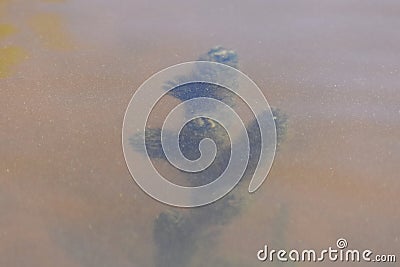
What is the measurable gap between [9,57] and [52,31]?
194 mm

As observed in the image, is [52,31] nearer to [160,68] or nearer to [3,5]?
[3,5]

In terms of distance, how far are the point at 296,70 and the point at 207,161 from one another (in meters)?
0.51

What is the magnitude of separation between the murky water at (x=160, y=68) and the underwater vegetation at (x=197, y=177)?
0.03 metres

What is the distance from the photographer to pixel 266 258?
1368mm

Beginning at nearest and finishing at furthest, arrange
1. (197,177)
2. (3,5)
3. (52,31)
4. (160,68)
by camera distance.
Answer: (197,177)
(160,68)
(52,31)
(3,5)

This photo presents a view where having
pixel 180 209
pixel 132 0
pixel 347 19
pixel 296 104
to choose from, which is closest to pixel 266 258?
pixel 180 209

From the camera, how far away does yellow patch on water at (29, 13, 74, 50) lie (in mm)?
1891

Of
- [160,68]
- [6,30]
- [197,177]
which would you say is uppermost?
[6,30]

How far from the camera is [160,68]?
5.86 feet

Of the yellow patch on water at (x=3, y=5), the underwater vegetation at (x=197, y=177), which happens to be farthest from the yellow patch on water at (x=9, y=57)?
the underwater vegetation at (x=197, y=177)

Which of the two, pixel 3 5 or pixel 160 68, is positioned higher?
pixel 3 5

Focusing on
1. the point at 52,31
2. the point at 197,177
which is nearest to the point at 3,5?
the point at 52,31

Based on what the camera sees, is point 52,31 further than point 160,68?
Yes

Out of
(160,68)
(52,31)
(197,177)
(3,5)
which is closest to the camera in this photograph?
(197,177)
